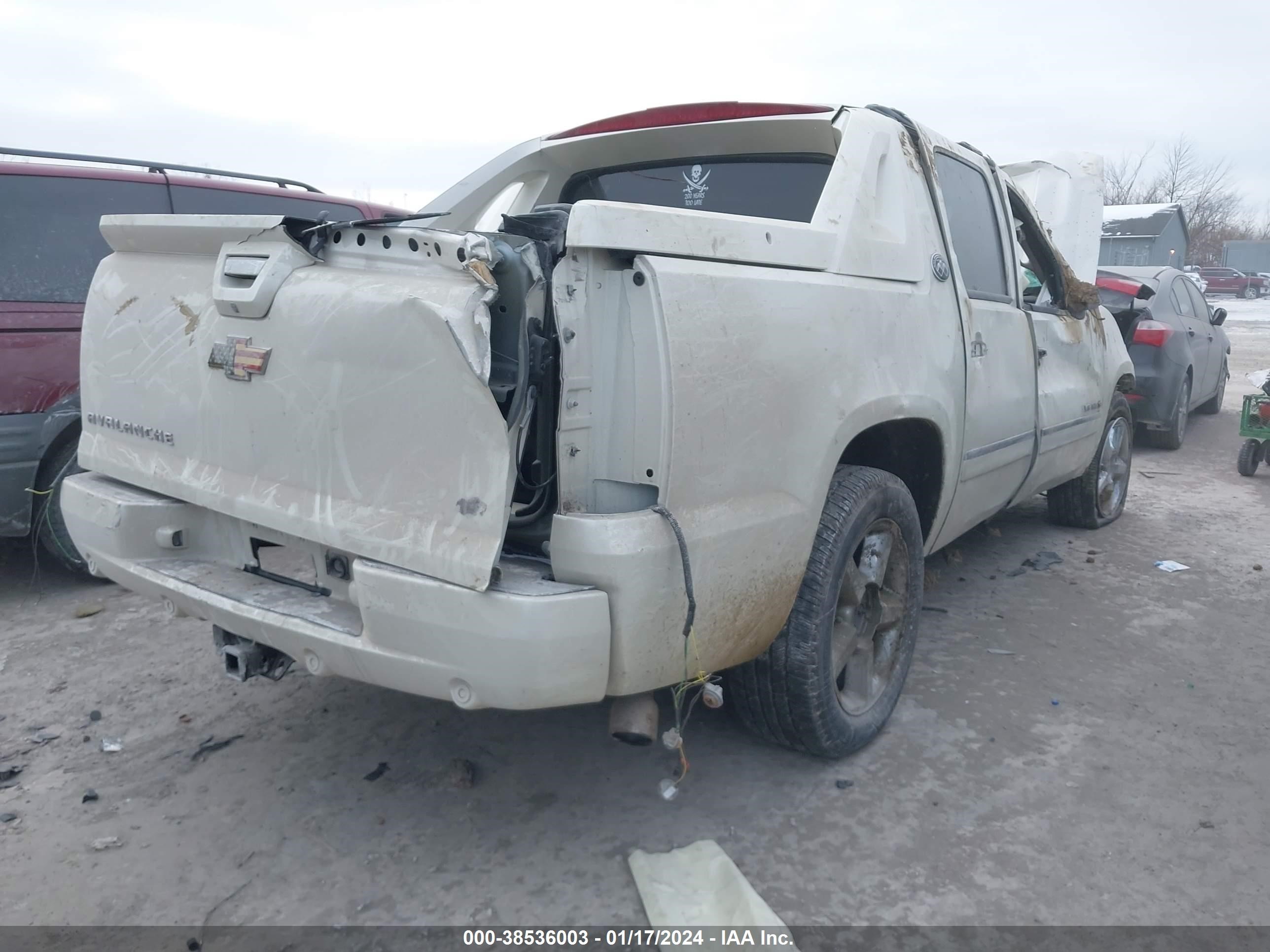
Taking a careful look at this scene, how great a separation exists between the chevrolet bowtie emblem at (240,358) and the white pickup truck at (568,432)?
0.03 ft

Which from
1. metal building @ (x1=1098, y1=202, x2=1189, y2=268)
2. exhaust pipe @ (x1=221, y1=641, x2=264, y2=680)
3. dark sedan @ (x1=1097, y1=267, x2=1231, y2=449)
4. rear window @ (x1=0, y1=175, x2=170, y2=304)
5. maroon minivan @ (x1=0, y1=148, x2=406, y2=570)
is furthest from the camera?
metal building @ (x1=1098, y1=202, x2=1189, y2=268)

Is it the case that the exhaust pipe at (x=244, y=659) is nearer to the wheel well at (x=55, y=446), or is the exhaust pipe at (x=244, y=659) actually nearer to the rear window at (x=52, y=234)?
the wheel well at (x=55, y=446)

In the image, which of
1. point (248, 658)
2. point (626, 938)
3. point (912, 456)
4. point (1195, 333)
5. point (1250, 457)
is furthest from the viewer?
point (1195, 333)

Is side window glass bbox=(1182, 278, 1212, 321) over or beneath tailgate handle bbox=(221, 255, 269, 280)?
beneath

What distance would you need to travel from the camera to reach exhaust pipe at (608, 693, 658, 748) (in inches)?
92.6

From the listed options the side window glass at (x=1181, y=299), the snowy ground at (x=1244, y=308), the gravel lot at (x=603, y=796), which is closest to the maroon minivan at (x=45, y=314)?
the gravel lot at (x=603, y=796)

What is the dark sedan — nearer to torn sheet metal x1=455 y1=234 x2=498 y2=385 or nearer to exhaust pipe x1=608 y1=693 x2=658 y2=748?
exhaust pipe x1=608 y1=693 x2=658 y2=748

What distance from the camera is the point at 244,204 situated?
18.0ft

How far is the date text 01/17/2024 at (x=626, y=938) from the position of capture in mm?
2244

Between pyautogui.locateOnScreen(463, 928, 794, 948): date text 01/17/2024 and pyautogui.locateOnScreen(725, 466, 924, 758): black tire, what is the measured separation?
0.71m

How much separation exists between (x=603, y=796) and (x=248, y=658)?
110cm

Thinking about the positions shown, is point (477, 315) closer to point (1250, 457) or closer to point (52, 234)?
point (52, 234)

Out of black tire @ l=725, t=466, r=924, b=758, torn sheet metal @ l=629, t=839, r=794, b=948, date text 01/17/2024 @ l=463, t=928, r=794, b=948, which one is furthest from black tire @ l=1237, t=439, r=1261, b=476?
date text 01/17/2024 @ l=463, t=928, r=794, b=948

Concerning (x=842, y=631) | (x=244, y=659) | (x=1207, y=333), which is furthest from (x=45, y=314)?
(x=1207, y=333)
